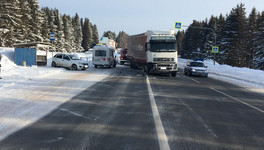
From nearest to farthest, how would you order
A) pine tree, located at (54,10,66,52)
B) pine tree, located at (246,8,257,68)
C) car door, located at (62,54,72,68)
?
car door, located at (62,54,72,68) → pine tree, located at (246,8,257,68) → pine tree, located at (54,10,66,52)

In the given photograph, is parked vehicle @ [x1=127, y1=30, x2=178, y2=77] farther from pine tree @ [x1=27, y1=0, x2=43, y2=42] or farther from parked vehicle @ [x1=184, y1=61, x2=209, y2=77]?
pine tree @ [x1=27, y1=0, x2=43, y2=42]

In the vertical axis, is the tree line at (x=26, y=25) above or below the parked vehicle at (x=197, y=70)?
above

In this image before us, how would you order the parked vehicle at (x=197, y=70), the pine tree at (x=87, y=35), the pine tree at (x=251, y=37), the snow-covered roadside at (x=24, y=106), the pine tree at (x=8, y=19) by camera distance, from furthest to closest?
the pine tree at (x=87, y=35) < the pine tree at (x=251, y=37) < the pine tree at (x=8, y=19) < the parked vehicle at (x=197, y=70) < the snow-covered roadside at (x=24, y=106)

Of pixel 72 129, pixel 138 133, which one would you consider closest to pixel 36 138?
pixel 72 129

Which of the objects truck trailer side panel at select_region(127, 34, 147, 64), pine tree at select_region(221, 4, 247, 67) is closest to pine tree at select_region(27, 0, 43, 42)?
truck trailer side panel at select_region(127, 34, 147, 64)

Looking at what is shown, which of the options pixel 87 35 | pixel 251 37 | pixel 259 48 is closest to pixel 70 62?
pixel 259 48

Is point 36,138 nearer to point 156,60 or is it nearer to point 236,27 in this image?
point 156,60

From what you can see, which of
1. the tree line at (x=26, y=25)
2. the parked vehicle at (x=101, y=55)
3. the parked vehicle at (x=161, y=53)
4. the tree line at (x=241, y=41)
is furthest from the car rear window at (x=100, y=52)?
the tree line at (x=241, y=41)

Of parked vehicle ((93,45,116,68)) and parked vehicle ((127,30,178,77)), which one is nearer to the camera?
parked vehicle ((127,30,178,77))

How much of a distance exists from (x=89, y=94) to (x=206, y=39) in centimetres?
7233

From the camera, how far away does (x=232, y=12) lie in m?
52.9

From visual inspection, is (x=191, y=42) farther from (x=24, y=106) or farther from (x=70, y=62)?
(x=24, y=106)

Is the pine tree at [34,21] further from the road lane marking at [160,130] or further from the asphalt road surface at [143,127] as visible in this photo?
the road lane marking at [160,130]

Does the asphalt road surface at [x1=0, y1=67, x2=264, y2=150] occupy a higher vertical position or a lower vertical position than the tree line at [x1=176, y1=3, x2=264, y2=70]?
lower
